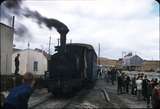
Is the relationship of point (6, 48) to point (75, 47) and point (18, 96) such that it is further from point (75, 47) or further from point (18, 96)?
point (18, 96)

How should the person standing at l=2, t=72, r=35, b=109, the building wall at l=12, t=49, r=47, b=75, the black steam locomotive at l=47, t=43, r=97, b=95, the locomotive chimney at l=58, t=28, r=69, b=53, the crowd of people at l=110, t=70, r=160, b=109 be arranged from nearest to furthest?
the person standing at l=2, t=72, r=35, b=109, the crowd of people at l=110, t=70, r=160, b=109, the black steam locomotive at l=47, t=43, r=97, b=95, the locomotive chimney at l=58, t=28, r=69, b=53, the building wall at l=12, t=49, r=47, b=75

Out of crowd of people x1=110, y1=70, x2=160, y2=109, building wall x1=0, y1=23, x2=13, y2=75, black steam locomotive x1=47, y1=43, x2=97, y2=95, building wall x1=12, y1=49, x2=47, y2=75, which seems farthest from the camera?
building wall x1=12, y1=49, x2=47, y2=75

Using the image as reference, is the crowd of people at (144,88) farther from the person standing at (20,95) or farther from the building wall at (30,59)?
the building wall at (30,59)

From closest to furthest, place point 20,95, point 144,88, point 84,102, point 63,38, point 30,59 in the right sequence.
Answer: point 20,95 → point 144,88 → point 84,102 → point 63,38 → point 30,59

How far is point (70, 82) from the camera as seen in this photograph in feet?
98.9

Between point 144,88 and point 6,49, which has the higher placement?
point 6,49

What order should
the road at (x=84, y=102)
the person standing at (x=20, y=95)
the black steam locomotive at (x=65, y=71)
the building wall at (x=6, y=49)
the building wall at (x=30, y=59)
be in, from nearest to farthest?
the person standing at (x=20, y=95) < the road at (x=84, y=102) < the black steam locomotive at (x=65, y=71) < the building wall at (x=6, y=49) < the building wall at (x=30, y=59)

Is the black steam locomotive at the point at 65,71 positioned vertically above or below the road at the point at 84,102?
above

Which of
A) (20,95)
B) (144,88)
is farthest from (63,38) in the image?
(20,95)

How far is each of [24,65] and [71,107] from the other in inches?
1737

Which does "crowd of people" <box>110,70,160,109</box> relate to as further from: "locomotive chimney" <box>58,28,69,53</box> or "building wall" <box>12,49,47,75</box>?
"building wall" <box>12,49,47,75</box>

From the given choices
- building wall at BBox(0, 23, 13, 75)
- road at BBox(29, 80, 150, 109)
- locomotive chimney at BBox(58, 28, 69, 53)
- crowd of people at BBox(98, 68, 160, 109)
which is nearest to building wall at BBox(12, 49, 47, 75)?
crowd of people at BBox(98, 68, 160, 109)

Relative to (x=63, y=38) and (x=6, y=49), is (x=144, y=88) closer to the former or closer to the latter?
(x=63, y=38)


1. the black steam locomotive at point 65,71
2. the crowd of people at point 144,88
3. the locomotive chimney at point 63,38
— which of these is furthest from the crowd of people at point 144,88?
the locomotive chimney at point 63,38
